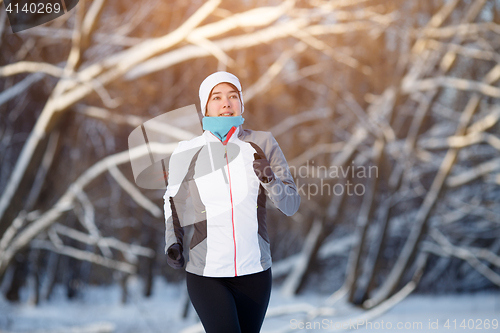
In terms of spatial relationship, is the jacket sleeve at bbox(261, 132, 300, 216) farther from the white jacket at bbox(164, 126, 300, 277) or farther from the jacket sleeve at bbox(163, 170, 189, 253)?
the jacket sleeve at bbox(163, 170, 189, 253)

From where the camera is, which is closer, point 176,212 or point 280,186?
point 280,186

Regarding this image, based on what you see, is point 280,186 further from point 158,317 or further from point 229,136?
point 158,317

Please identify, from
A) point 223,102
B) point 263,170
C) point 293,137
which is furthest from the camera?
point 293,137

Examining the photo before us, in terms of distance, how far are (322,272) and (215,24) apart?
220cm

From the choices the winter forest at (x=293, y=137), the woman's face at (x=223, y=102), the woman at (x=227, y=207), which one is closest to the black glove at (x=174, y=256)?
the woman at (x=227, y=207)

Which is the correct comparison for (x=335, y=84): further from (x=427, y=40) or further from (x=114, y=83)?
(x=114, y=83)

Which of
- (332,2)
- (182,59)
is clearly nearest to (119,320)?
(182,59)

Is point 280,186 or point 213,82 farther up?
point 213,82

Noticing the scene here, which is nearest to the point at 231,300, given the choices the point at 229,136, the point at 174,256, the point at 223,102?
the point at 174,256

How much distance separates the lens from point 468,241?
3.44 m

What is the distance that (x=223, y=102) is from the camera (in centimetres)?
122

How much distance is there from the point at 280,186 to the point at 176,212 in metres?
0.36

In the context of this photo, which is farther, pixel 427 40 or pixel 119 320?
pixel 427 40

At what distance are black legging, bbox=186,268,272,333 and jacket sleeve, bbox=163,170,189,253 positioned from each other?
0.14 metres
